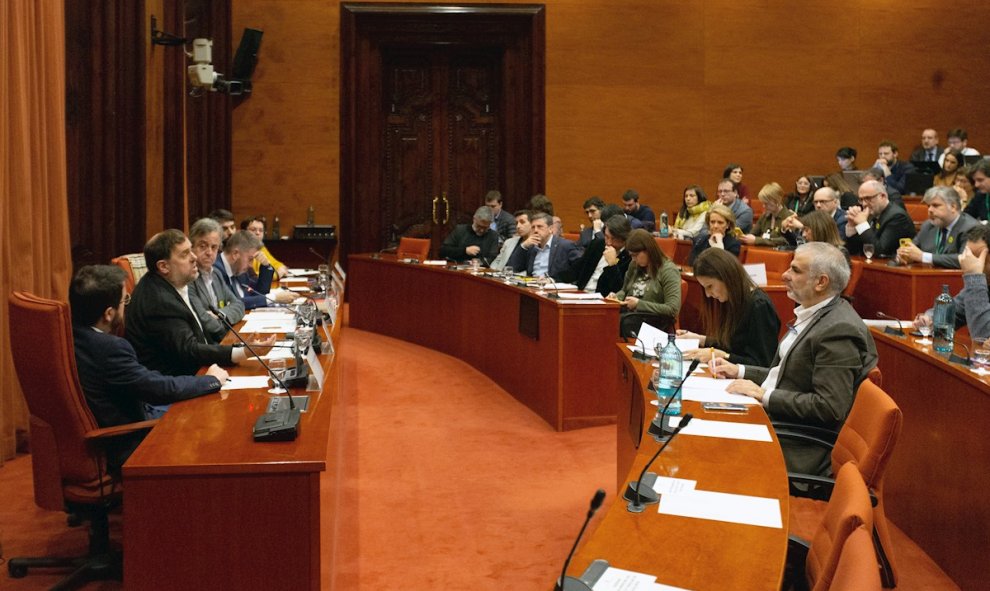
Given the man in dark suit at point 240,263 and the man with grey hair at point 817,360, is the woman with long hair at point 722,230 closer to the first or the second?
A: the man in dark suit at point 240,263

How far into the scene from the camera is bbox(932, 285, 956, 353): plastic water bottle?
403 cm

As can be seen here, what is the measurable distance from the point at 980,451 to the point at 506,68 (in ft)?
29.3

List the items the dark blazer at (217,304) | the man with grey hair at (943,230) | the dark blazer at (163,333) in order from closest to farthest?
the dark blazer at (163,333), the dark blazer at (217,304), the man with grey hair at (943,230)

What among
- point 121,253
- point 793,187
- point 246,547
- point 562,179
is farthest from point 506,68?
point 246,547

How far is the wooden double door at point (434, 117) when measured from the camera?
37.1 ft

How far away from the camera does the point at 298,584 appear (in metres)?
2.53

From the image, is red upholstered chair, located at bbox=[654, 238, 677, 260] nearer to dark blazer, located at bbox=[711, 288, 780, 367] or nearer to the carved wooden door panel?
the carved wooden door panel

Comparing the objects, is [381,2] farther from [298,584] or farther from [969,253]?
[298,584]

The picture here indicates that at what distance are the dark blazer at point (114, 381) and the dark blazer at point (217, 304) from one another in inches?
50.7

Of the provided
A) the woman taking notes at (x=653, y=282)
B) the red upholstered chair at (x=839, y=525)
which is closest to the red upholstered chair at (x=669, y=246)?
the woman taking notes at (x=653, y=282)

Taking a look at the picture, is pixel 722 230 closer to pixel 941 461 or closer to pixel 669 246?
pixel 669 246

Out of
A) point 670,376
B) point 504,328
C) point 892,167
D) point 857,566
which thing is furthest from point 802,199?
point 857,566

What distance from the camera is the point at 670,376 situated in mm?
3631

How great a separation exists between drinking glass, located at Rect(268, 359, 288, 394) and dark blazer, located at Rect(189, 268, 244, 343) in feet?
3.41
